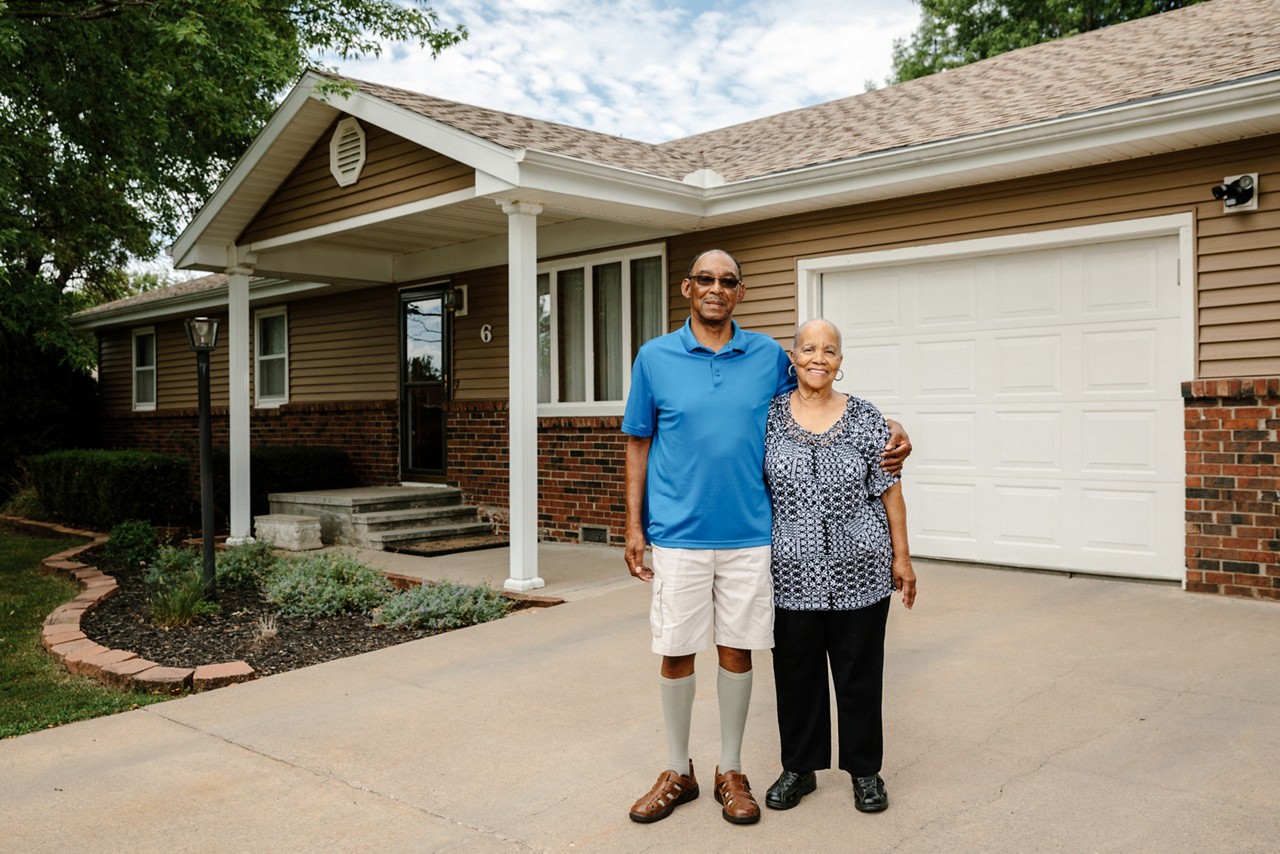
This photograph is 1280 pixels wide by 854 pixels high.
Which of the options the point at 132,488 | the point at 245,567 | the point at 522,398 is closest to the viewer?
the point at 522,398

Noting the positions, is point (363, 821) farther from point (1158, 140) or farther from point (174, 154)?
point (174, 154)

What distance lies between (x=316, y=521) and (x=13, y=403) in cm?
889

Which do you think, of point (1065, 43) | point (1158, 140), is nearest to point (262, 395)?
point (1065, 43)

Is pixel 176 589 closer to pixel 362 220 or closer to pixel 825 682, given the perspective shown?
pixel 362 220

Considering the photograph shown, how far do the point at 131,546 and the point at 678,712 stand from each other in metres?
7.28

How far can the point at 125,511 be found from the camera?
10.3 m

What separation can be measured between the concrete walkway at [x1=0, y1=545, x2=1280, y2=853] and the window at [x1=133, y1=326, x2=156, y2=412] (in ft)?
42.3

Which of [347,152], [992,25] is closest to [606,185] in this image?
[347,152]

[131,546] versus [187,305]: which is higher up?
[187,305]

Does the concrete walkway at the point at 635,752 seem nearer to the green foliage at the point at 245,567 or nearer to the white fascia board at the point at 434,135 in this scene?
the green foliage at the point at 245,567

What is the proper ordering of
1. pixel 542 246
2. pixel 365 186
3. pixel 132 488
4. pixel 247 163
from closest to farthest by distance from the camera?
pixel 365 186 < pixel 247 163 < pixel 542 246 < pixel 132 488

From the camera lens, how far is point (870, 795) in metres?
3.06

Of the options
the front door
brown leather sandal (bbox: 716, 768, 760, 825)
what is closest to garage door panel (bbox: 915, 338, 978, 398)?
brown leather sandal (bbox: 716, 768, 760, 825)

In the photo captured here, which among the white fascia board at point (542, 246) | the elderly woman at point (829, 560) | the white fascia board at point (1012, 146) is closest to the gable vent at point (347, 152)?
the white fascia board at point (542, 246)
